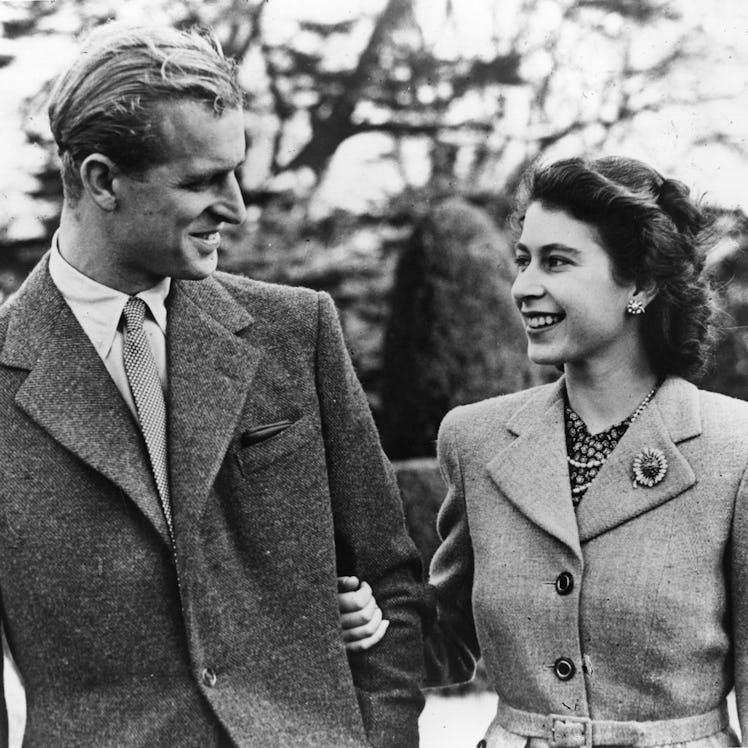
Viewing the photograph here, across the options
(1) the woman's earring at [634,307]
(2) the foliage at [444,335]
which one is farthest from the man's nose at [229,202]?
(2) the foliage at [444,335]

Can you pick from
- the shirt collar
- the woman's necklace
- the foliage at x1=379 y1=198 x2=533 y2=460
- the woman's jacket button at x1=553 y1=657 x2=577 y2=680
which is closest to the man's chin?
the shirt collar

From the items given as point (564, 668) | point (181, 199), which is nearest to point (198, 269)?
point (181, 199)

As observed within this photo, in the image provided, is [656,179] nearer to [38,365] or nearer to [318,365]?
[318,365]

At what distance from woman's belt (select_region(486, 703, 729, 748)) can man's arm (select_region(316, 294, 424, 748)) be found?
11.6 inches

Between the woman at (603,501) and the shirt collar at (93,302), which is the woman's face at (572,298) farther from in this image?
the shirt collar at (93,302)

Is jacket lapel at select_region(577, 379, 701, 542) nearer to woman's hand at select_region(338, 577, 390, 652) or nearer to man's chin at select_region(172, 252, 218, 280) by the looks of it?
woman's hand at select_region(338, 577, 390, 652)

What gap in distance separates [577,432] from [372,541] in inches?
24.1

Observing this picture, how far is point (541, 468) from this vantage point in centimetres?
271

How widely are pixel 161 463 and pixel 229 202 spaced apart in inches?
22.9

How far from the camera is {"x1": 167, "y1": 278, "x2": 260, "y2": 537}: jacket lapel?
7.64 feet

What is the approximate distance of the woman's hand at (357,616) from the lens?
252cm

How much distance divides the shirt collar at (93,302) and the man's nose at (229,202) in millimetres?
262

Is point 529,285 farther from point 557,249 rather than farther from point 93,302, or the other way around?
point 93,302

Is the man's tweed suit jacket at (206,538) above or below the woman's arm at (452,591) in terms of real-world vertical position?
above
